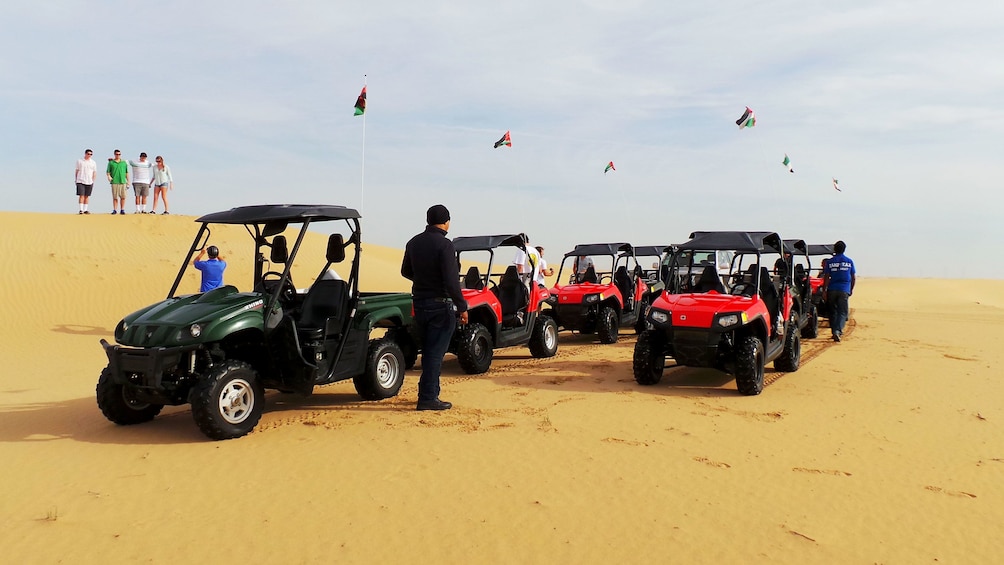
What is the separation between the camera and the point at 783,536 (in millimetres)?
3812

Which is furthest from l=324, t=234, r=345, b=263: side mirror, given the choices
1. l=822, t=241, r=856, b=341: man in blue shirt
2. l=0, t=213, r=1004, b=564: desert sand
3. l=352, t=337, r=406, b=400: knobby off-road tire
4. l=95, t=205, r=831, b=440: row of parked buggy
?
l=822, t=241, r=856, b=341: man in blue shirt

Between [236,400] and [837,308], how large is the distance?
35.9ft

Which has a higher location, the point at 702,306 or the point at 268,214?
the point at 268,214

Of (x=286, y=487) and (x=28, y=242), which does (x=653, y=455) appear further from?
(x=28, y=242)

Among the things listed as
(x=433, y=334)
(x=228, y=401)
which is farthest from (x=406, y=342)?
(x=228, y=401)

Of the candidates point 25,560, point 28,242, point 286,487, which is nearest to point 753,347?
point 286,487

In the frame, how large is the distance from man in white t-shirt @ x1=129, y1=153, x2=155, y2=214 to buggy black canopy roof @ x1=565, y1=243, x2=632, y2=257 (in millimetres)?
11956

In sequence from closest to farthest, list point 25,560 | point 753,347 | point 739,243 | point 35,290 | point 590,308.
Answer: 1. point 25,560
2. point 753,347
3. point 739,243
4. point 590,308
5. point 35,290

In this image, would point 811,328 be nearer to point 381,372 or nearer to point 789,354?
point 789,354

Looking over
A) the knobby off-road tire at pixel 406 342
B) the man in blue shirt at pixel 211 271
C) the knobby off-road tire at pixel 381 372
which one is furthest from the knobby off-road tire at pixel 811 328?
the man in blue shirt at pixel 211 271

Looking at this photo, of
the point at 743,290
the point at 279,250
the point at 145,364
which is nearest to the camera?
the point at 145,364

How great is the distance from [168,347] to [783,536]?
4419 millimetres

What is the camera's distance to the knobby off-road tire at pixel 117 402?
588cm

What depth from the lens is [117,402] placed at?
5922 millimetres
